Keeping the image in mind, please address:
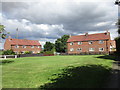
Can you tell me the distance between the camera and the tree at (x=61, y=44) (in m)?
76.6

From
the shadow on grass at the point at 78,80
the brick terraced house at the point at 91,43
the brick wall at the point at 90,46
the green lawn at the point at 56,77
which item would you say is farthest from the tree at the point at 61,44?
the shadow on grass at the point at 78,80

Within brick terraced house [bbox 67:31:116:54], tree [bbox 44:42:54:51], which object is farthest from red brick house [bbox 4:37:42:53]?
brick terraced house [bbox 67:31:116:54]

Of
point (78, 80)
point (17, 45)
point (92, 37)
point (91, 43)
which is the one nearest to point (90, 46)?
point (91, 43)

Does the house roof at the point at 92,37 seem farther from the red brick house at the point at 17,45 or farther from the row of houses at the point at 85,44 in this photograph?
the red brick house at the point at 17,45

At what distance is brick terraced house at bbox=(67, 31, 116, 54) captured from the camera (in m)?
44.5

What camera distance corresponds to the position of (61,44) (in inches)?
3019

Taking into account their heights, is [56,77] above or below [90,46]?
below

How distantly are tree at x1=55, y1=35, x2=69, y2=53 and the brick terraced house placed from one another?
68.5 ft

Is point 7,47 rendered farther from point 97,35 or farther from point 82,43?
point 97,35

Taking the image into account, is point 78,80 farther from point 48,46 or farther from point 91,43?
point 48,46

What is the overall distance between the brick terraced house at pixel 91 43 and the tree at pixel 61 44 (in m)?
20.9

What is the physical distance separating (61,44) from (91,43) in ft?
106

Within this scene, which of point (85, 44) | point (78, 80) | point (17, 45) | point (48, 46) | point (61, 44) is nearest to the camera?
point (78, 80)

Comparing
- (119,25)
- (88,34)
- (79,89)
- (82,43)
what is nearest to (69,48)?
(82,43)
